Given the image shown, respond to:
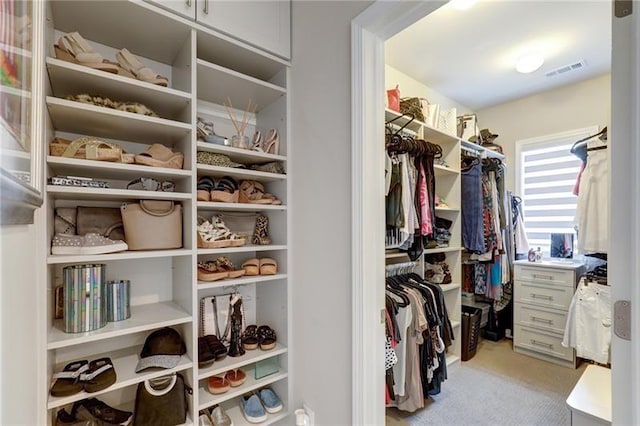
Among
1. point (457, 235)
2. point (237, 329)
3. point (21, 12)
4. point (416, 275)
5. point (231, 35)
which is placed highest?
point (231, 35)

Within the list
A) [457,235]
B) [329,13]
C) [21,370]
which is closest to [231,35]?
[329,13]

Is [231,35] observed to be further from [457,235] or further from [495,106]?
[495,106]

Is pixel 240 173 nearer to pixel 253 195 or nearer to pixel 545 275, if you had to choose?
pixel 253 195

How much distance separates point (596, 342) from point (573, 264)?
75cm

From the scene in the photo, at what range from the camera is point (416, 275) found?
2133 mm

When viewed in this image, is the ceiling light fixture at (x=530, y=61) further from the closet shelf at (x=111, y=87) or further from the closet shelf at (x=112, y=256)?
the closet shelf at (x=112, y=256)

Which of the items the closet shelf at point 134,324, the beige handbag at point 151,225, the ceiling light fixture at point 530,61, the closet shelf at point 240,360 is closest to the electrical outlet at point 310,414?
the closet shelf at point 240,360

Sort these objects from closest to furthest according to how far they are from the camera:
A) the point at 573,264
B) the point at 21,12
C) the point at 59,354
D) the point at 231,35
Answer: the point at 21,12 → the point at 59,354 → the point at 231,35 → the point at 573,264

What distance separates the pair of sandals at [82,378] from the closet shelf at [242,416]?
638 mm

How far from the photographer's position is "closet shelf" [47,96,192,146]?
102cm

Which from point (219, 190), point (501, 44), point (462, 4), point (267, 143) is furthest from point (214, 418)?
point (501, 44)

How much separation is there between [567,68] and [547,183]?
1.13 meters

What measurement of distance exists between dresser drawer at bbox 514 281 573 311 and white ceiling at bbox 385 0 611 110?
200 centimetres

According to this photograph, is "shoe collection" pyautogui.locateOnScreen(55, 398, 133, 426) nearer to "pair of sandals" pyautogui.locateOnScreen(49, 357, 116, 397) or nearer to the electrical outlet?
"pair of sandals" pyautogui.locateOnScreen(49, 357, 116, 397)
